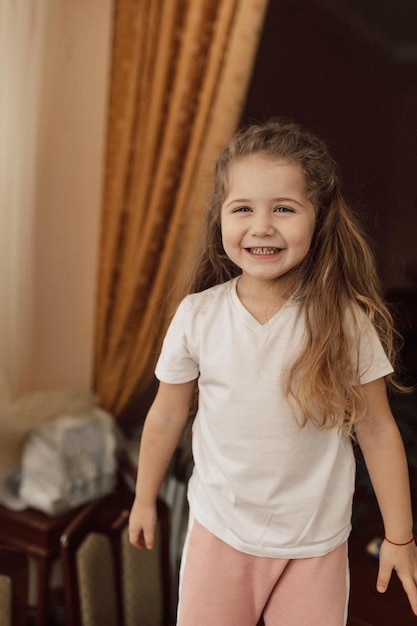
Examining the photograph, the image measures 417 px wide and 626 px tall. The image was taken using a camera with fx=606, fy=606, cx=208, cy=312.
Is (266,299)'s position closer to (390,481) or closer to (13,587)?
(390,481)

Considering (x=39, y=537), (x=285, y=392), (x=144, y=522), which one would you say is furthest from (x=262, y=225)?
(x=39, y=537)

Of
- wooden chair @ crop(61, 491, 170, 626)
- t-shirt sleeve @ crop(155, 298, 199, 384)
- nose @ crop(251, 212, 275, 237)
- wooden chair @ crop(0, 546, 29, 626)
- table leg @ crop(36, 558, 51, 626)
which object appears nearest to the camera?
nose @ crop(251, 212, 275, 237)

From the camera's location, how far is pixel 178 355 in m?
0.94

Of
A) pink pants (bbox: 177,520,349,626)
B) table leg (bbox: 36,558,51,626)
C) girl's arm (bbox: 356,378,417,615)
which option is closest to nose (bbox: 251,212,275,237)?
girl's arm (bbox: 356,378,417,615)

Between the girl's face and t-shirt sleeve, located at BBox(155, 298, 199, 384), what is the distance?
0.47 ft

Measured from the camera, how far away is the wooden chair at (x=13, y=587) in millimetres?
1351

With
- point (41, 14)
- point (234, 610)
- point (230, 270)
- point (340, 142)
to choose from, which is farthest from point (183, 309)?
point (41, 14)

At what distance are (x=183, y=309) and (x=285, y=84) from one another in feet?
2.47

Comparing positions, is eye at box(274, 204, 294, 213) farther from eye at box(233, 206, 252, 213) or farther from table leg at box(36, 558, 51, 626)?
table leg at box(36, 558, 51, 626)

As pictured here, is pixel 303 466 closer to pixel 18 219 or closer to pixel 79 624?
pixel 79 624

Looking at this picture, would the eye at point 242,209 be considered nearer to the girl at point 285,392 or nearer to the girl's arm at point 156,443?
the girl at point 285,392

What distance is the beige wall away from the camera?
72.5 inches

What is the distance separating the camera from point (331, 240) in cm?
89

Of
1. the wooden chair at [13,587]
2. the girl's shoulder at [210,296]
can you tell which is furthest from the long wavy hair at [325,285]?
the wooden chair at [13,587]
